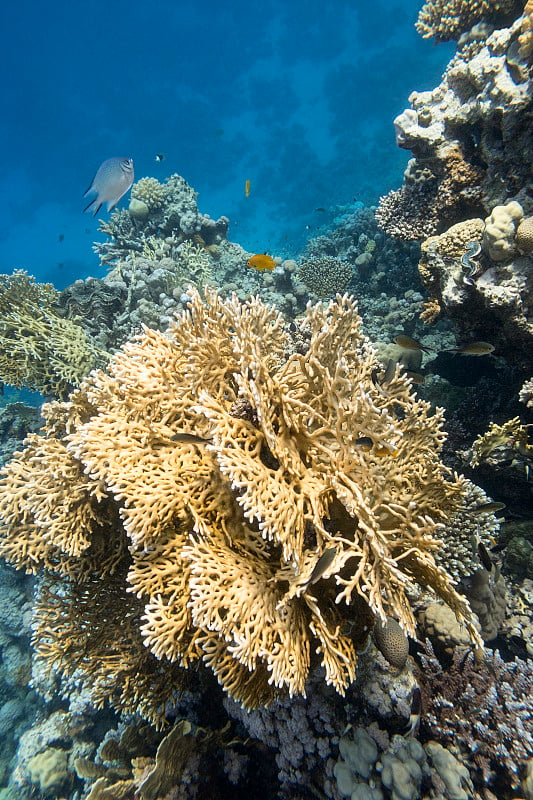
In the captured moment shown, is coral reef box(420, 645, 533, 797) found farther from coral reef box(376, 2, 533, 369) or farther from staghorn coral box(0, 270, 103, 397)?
staghorn coral box(0, 270, 103, 397)

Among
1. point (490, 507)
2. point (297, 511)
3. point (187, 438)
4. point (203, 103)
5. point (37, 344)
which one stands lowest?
point (490, 507)

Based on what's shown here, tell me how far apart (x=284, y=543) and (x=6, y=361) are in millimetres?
5706

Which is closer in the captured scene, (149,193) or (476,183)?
(476,183)

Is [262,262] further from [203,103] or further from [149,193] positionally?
[203,103]

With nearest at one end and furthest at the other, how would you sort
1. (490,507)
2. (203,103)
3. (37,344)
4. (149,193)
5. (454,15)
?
(490,507)
(37,344)
(454,15)
(149,193)
(203,103)

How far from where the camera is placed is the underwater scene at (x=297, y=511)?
2479mm

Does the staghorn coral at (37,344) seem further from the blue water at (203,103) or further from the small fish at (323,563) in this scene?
the blue water at (203,103)

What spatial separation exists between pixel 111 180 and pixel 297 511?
6398 mm

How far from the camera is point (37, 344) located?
6.06 metres

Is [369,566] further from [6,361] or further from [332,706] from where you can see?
[6,361]

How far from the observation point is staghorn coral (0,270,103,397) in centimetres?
585

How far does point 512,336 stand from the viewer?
4430mm

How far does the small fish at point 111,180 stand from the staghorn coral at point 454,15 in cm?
603

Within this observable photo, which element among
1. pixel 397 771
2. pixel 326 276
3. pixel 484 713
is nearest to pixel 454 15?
pixel 326 276
